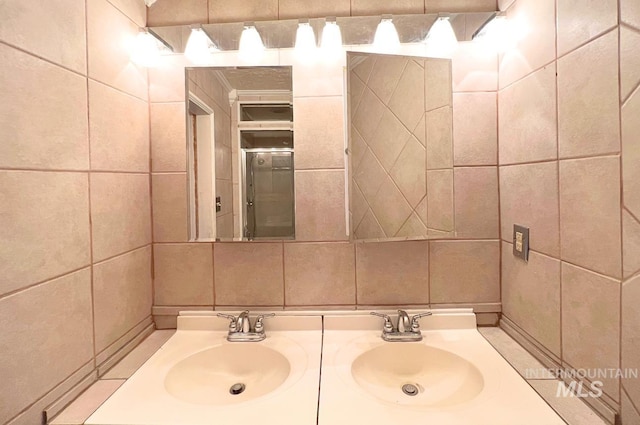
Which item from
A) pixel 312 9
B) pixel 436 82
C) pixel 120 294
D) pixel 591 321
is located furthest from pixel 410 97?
pixel 120 294

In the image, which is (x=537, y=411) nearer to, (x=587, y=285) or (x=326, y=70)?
(x=587, y=285)

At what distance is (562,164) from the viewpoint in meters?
0.78

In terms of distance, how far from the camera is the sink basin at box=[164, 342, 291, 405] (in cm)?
90

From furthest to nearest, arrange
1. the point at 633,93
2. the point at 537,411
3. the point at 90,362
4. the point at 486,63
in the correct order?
the point at 486,63 → the point at 90,362 → the point at 537,411 → the point at 633,93

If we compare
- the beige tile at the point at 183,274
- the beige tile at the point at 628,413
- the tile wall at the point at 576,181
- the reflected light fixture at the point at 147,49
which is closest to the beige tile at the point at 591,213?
the tile wall at the point at 576,181

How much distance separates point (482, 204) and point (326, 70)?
709 millimetres

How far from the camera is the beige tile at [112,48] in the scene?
853 mm

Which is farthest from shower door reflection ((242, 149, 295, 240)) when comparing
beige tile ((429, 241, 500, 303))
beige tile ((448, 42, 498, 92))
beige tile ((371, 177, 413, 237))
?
beige tile ((448, 42, 498, 92))

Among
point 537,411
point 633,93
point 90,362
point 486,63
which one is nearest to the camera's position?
point 633,93

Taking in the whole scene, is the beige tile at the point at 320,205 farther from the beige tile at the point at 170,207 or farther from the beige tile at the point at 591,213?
the beige tile at the point at 591,213

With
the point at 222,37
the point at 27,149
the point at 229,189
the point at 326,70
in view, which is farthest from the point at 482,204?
the point at 27,149

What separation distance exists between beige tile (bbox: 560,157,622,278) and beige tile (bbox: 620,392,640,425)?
0.24 metres

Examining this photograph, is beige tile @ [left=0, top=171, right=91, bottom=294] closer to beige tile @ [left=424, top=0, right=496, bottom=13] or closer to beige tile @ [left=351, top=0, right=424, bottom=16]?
beige tile @ [left=351, top=0, right=424, bottom=16]

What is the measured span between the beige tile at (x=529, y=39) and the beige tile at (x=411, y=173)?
1.15 ft
